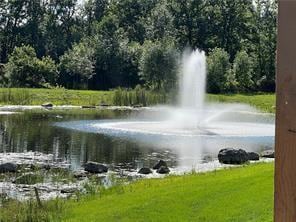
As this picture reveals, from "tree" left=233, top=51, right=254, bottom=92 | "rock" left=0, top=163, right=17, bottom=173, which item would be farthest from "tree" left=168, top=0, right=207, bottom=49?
"rock" left=0, top=163, right=17, bottom=173

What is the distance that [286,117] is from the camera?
1276 mm

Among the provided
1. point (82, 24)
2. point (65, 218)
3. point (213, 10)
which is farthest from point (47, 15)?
point (65, 218)

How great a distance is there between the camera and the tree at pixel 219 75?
7694 cm

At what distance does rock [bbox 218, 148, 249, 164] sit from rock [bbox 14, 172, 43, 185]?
9.19m

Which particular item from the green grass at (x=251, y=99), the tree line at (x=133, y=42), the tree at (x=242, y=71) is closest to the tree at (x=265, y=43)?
the tree line at (x=133, y=42)

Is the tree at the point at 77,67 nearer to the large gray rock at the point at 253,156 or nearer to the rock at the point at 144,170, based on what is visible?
the large gray rock at the point at 253,156

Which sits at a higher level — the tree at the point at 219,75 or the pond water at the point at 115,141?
the tree at the point at 219,75

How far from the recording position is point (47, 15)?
105 metres

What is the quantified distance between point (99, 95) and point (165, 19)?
93.2 ft

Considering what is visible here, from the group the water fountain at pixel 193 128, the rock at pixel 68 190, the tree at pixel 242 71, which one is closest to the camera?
the rock at pixel 68 190

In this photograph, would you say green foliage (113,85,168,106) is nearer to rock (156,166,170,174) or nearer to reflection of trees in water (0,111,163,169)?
reflection of trees in water (0,111,163,169)

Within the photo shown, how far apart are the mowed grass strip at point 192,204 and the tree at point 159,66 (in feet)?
196

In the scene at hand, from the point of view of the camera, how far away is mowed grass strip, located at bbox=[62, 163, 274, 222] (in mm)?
Result: 11148

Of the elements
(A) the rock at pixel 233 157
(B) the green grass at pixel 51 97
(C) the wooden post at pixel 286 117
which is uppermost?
(C) the wooden post at pixel 286 117
